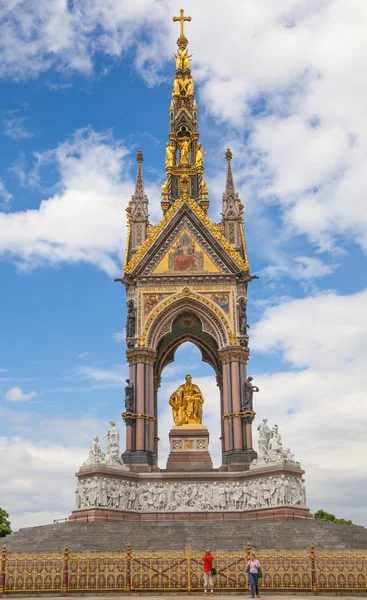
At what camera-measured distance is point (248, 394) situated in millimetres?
32219

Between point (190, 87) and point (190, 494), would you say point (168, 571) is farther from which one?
point (190, 87)

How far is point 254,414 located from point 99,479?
7648 mm

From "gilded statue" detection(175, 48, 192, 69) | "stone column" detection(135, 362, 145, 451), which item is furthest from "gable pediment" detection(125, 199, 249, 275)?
"gilded statue" detection(175, 48, 192, 69)

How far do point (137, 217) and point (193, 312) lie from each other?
5.84 metres

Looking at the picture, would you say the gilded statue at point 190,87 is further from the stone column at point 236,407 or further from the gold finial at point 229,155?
the stone column at point 236,407

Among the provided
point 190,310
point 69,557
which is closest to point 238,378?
point 190,310

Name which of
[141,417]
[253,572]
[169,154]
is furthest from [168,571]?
[169,154]

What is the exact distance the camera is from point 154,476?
3067cm

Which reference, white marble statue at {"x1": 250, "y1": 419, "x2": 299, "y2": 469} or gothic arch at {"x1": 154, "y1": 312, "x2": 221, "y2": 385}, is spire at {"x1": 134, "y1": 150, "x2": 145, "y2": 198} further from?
white marble statue at {"x1": 250, "y1": 419, "x2": 299, "y2": 469}

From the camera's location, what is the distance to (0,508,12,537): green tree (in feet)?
150

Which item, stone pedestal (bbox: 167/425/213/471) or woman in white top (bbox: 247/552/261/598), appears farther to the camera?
stone pedestal (bbox: 167/425/213/471)

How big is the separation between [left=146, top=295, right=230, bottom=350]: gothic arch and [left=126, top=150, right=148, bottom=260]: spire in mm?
3569

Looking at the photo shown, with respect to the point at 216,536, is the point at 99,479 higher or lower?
higher

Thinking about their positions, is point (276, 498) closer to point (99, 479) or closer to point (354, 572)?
point (99, 479)
